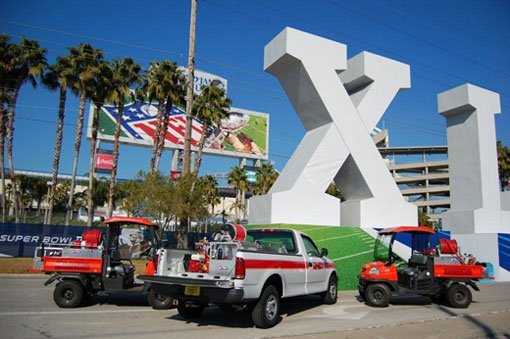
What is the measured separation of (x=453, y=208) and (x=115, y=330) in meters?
19.9

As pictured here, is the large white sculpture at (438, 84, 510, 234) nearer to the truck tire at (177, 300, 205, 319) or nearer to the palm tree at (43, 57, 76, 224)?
the truck tire at (177, 300, 205, 319)

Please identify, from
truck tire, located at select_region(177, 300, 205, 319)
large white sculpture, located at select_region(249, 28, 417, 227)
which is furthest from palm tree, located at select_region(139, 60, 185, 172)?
truck tire, located at select_region(177, 300, 205, 319)

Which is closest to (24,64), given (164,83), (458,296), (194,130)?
(164,83)

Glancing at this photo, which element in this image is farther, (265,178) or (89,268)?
(265,178)

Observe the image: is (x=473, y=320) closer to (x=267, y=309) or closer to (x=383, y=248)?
(x=383, y=248)

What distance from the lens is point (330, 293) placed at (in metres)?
10.9

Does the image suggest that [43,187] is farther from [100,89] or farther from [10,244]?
[10,244]

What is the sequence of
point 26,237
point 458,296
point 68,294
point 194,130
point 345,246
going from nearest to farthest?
point 68,294
point 458,296
point 345,246
point 26,237
point 194,130

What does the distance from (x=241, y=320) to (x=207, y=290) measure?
174 cm

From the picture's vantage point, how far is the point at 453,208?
2258cm

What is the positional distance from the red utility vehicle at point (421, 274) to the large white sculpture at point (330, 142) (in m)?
5.88

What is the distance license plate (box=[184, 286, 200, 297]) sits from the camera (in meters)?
7.31

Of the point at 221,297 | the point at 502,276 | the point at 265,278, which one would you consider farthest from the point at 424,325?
the point at 502,276

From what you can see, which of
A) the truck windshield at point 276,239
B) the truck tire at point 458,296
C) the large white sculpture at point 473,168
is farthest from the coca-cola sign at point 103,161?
the truck tire at point 458,296
